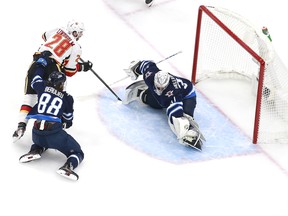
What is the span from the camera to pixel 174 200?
22.5 ft

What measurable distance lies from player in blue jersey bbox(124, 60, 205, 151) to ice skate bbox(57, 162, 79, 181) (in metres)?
0.90

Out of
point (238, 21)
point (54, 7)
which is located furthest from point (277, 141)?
point (54, 7)

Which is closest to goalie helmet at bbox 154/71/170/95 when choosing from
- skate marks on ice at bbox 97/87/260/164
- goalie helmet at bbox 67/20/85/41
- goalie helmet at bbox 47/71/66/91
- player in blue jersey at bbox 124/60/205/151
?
player in blue jersey at bbox 124/60/205/151

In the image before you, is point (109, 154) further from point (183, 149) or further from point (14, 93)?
point (14, 93)

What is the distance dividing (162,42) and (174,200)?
2246 mm

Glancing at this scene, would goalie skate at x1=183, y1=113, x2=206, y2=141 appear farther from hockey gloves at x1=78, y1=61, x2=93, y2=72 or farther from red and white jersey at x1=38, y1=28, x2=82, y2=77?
red and white jersey at x1=38, y1=28, x2=82, y2=77

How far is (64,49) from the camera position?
7414mm

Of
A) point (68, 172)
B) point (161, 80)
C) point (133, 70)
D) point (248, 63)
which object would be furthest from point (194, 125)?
point (68, 172)

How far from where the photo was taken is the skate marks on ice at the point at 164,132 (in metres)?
7.35

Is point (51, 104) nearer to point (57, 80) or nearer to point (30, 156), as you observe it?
point (57, 80)

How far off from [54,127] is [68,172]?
33cm

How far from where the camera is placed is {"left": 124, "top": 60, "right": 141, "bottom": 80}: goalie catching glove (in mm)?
7766

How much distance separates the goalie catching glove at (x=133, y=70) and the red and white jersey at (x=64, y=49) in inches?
18.1

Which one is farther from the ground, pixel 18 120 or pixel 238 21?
pixel 238 21
